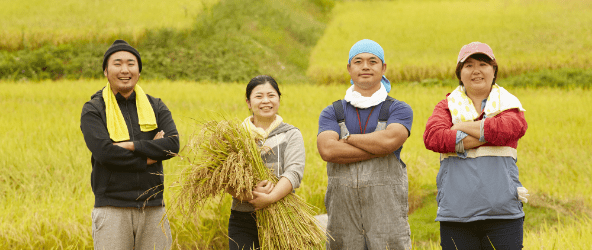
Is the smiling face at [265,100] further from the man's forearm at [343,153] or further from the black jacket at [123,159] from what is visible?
the black jacket at [123,159]

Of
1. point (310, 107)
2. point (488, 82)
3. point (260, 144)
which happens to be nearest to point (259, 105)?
point (260, 144)

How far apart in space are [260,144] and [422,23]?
1932 centimetres

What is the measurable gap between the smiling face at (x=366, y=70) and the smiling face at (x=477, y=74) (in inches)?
20.2

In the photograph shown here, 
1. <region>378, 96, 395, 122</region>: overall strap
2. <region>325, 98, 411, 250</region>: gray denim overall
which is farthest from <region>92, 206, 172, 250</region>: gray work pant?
<region>378, 96, 395, 122</region>: overall strap

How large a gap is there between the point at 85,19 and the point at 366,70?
1725 centimetres

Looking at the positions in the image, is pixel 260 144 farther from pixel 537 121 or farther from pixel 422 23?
pixel 422 23

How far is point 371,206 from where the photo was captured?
2.69m

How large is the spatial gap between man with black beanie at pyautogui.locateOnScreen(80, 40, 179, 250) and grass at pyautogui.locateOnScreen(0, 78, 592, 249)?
14.7 inches

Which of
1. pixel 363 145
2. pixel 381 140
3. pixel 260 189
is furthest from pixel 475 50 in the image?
pixel 260 189

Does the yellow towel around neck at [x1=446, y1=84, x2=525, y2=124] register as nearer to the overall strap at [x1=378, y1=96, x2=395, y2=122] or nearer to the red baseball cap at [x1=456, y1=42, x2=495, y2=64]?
the red baseball cap at [x1=456, y1=42, x2=495, y2=64]

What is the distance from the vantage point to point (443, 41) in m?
17.2

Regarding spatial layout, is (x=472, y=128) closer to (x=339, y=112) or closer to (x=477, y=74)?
(x=477, y=74)

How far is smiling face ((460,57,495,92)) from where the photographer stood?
2551 millimetres

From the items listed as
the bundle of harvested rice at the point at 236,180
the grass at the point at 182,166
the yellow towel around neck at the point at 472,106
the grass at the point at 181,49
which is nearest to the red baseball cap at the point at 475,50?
the yellow towel around neck at the point at 472,106
